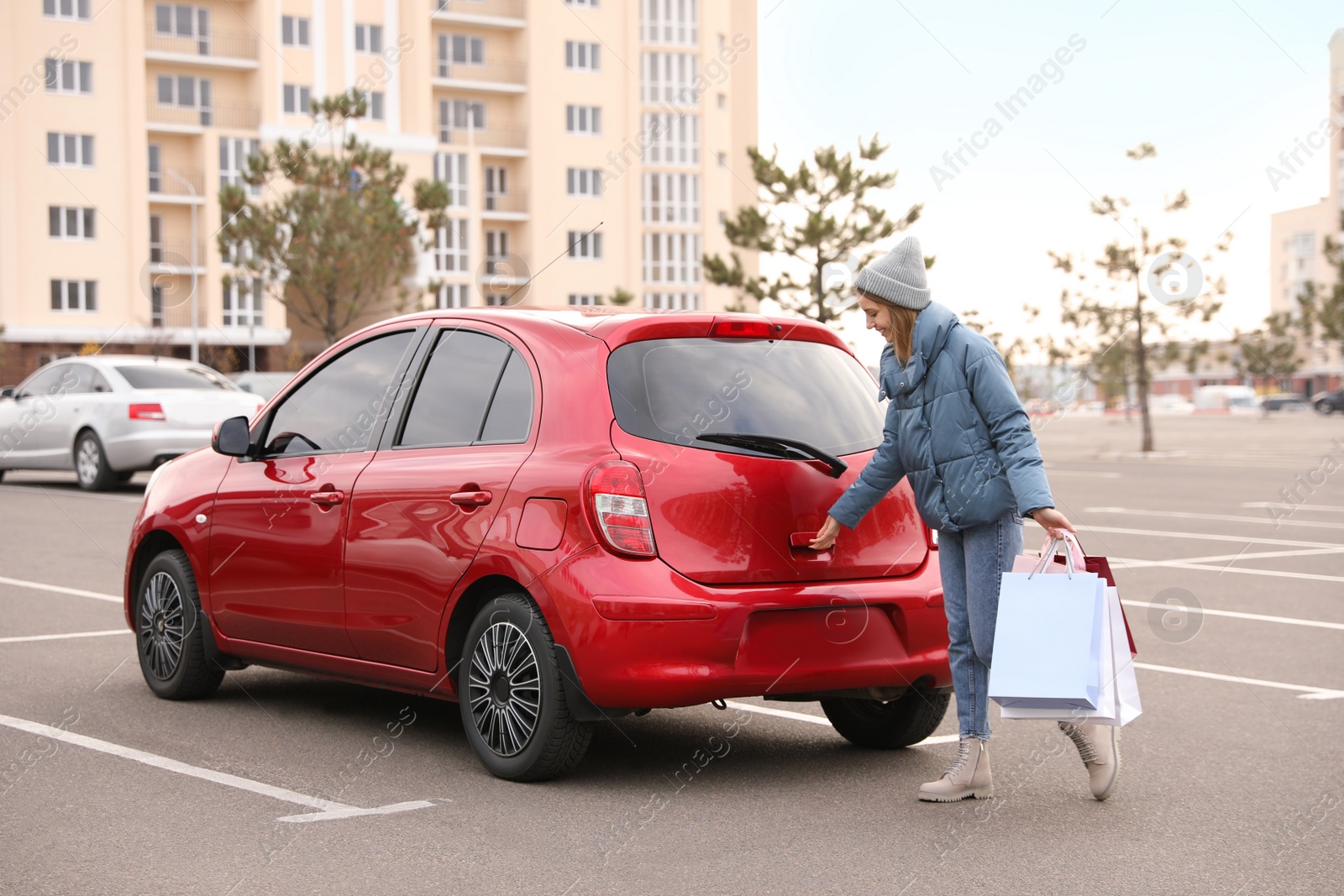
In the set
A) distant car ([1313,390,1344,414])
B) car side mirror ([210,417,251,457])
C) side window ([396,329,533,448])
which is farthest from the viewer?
distant car ([1313,390,1344,414])

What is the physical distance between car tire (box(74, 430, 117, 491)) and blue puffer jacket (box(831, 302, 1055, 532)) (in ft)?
49.6

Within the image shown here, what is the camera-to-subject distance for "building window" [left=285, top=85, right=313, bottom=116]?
220 feet

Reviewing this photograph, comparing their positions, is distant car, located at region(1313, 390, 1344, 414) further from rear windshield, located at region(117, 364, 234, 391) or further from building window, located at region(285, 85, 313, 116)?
rear windshield, located at region(117, 364, 234, 391)

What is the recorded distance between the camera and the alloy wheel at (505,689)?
5.21 meters

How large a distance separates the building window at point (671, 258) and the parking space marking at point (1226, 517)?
199ft

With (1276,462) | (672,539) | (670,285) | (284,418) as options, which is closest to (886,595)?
(672,539)

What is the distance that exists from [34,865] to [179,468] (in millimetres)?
2983

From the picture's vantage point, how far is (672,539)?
5055 millimetres

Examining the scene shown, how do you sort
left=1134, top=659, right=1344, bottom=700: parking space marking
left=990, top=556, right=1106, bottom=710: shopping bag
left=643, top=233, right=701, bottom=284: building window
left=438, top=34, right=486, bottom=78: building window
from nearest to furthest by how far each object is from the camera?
1. left=990, top=556, right=1106, bottom=710: shopping bag
2. left=1134, top=659, right=1344, bottom=700: parking space marking
3. left=438, top=34, right=486, bottom=78: building window
4. left=643, top=233, right=701, bottom=284: building window

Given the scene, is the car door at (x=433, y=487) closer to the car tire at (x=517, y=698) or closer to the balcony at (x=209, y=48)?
the car tire at (x=517, y=698)

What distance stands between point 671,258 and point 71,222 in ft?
97.2

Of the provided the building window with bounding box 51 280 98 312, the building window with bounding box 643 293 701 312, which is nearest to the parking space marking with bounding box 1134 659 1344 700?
the building window with bounding box 51 280 98 312

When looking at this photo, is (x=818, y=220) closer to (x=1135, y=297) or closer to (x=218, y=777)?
(x=1135, y=297)

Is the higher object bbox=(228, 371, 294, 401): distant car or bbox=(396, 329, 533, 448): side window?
bbox=(228, 371, 294, 401): distant car
